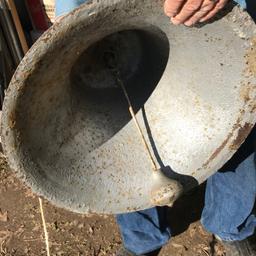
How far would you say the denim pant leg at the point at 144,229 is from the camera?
2.47 metres

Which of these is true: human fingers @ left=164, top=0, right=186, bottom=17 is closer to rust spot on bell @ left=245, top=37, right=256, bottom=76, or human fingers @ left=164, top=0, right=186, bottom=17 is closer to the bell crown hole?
rust spot on bell @ left=245, top=37, right=256, bottom=76

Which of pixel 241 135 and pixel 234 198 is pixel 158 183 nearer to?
pixel 241 135

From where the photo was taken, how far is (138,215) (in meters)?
2.45

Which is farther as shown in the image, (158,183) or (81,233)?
(81,233)

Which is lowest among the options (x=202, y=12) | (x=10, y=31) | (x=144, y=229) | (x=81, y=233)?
(x=81, y=233)

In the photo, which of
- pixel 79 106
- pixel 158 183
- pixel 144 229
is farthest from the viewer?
pixel 144 229

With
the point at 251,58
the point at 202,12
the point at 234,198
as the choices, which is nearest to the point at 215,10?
the point at 202,12

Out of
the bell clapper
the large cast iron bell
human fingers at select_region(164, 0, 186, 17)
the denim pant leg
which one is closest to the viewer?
human fingers at select_region(164, 0, 186, 17)

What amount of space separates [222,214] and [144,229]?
315 millimetres

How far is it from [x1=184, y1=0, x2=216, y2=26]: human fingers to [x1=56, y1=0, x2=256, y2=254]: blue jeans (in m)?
0.68

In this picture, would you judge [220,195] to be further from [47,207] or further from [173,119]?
[47,207]

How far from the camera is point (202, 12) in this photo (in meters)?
1.60

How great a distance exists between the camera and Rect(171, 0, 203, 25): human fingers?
1.58 metres

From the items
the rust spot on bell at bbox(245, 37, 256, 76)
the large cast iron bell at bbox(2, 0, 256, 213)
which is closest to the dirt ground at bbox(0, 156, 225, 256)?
the large cast iron bell at bbox(2, 0, 256, 213)
